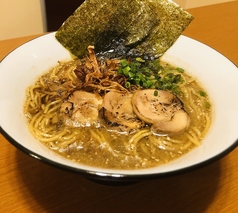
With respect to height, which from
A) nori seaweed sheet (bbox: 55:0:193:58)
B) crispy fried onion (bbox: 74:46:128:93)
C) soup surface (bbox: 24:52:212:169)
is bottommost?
soup surface (bbox: 24:52:212:169)

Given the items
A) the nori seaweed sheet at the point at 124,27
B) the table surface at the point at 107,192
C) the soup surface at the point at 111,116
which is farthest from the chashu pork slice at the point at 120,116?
the nori seaweed sheet at the point at 124,27

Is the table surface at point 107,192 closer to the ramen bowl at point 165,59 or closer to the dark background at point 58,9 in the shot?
the ramen bowl at point 165,59

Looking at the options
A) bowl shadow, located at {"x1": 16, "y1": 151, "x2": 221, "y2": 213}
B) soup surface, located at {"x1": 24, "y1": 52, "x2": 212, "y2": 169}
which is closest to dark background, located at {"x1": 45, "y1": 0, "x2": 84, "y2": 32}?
soup surface, located at {"x1": 24, "y1": 52, "x2": 212, "y2": 169}

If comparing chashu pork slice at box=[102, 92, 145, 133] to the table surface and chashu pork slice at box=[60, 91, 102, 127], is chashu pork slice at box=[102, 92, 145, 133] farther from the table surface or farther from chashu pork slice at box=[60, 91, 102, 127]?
the table surface

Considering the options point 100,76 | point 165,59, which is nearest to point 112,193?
point 100,76

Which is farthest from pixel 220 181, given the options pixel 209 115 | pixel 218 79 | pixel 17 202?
pixel 17 202

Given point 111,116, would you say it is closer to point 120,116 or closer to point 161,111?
point 120,116
